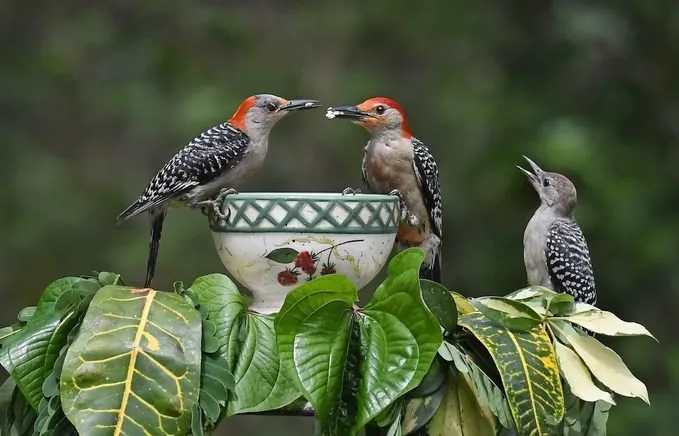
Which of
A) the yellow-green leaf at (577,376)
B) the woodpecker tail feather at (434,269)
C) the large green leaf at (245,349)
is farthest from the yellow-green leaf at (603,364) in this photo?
the woodpecker tail feather at (434,269)

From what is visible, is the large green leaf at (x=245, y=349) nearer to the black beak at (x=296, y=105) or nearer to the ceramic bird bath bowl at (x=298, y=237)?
the ceramic bird bath bowl at (x=298, y=237)

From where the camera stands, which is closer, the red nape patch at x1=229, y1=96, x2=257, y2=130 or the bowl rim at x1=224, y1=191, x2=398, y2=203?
the bowl rim at x1=224, y1=191, x2=398, y2=203

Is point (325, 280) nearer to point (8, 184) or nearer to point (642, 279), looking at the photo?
point (642, 279)

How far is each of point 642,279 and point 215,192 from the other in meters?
3.62

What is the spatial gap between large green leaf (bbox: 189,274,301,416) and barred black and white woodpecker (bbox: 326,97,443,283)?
1.15m

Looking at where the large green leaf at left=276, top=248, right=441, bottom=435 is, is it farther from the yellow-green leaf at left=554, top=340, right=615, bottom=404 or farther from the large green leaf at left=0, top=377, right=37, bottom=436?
the large green leaf at left=0, top=377, right=37, bottom=436

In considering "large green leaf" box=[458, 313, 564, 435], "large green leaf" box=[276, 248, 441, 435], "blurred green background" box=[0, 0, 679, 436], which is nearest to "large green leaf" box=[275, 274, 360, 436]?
"large green leaf" box=[276, 248, 441, 435]

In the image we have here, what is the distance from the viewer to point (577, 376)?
6.56 feet

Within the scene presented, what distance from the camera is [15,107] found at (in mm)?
7676

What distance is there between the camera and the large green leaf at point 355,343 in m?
1.84

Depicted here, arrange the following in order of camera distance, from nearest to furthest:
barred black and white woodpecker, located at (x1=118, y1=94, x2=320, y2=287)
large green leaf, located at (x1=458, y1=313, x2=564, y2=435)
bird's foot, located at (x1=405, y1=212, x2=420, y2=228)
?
large green leaf, located at (x1=458, y1=313, x2=564, y2=435) < barred black and white woodpecker, located at (x1=118, y1=94, x2=320, y2=287) < bird's foot, located at (x1=405, y1=212, x2=420, y2=228)

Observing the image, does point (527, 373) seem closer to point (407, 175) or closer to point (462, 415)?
point (462, 415)

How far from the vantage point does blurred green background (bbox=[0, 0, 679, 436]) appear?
576 cm

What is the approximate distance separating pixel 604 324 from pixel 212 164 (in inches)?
41.2
